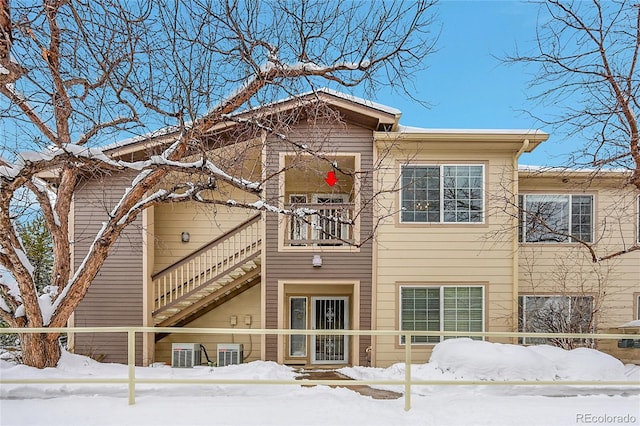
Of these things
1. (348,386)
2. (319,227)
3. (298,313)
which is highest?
(319,227)

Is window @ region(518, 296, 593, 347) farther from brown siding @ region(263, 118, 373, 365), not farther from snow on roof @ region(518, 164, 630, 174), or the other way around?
brown siding @ region(263, 118, 373, 365)

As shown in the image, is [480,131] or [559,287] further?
[559,287]

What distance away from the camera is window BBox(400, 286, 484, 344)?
9.13 meters

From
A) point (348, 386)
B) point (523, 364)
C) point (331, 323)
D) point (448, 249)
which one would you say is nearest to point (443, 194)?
point (448, 249)

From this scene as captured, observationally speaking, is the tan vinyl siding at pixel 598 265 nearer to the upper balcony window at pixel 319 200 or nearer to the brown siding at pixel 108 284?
the upper balcony window at pixel 319 200

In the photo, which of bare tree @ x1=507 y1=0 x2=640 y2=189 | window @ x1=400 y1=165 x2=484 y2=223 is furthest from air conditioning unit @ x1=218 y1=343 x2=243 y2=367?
bare tree @ x1=507 y1=0 x2=640 y2=189

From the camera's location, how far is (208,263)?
961 centimetres

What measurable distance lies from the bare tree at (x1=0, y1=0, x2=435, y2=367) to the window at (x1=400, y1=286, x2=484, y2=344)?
15.7 feet

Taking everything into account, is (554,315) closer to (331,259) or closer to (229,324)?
(331,259)

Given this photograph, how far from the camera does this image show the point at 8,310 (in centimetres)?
661

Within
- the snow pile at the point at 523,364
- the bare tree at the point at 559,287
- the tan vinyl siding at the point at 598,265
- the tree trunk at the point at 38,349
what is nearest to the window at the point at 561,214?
the tan vinyl siding at the point at 598,265

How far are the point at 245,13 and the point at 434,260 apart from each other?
624 centimetres

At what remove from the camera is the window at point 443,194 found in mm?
9250

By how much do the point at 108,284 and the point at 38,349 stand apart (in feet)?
9.29
